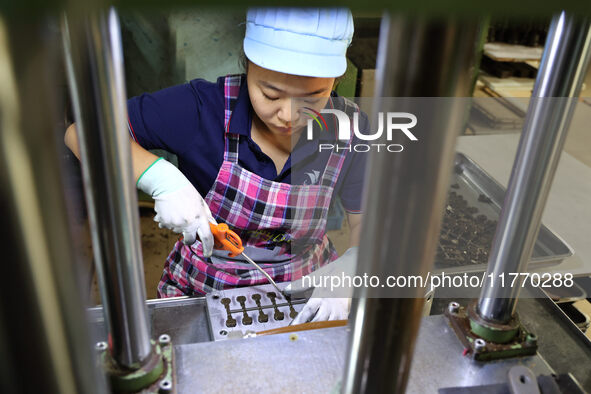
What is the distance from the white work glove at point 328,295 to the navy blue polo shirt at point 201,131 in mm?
347

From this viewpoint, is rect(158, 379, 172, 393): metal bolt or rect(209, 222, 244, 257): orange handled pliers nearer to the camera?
rect(158, 379, 172, 393): metal bolt

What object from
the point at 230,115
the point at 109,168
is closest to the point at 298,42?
the point at 230,115

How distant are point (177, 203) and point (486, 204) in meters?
1.01

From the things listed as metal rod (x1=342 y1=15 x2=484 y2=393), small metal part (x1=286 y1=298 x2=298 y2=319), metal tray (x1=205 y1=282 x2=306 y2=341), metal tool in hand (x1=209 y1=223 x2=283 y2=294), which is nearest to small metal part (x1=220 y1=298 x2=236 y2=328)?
metal tray (x1=205 y1=282 x2=306 y2=341)

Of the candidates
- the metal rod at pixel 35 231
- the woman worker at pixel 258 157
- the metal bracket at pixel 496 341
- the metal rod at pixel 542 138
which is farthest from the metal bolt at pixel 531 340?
the woman worker at pixel 258 157

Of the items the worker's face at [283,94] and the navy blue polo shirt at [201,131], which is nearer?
the worker's face at [283,94]

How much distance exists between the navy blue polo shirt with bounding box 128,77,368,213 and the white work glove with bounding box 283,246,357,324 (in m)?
0.35

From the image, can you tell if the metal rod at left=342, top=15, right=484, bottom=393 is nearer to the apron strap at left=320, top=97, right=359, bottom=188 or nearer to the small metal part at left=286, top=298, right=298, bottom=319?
the small metal part at left=286, top=298, right=298, bottom=319

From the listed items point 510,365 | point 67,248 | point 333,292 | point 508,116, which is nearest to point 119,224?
point 67,248

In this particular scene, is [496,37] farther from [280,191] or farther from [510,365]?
[510,365]

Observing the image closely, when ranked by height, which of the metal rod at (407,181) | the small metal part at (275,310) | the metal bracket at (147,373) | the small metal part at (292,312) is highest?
the metal rod at (407,181)

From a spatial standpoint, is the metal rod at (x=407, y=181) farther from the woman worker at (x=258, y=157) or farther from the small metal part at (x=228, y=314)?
the woman worker at (x=258, y=157)

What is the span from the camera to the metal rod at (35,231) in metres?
0.18

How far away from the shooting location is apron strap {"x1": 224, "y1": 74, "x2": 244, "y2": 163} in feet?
5.09
